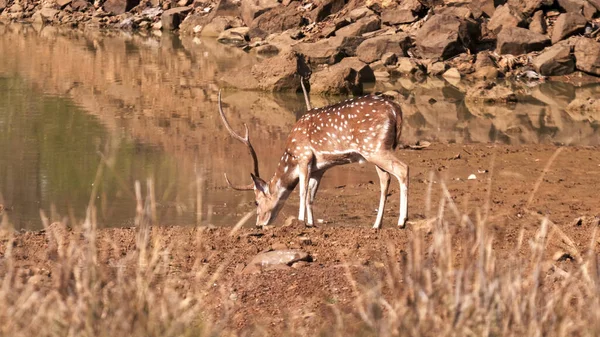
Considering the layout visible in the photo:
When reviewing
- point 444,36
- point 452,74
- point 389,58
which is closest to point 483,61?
point 452,74

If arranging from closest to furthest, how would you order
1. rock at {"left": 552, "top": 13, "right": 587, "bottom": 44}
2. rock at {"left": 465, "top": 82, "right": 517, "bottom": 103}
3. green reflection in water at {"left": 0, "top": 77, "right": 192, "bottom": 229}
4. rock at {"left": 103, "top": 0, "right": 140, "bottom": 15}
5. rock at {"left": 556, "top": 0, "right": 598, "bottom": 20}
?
green reflection in water at {"left": 0, "top": 77, "right": 192, "bottom": 229}, rock at {"left": 465, "top": 82, "right": 517, "bottom": 103}, rock at {"left": 552, "top": 13, "right": 587, "bottom": 44}, rock at {"left": 556, "top": 0, "right": 598, "bottom": 20}, rock at {"left": 103, "top": 0, "right": 140, "bottom": 15}

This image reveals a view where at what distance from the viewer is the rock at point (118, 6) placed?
46188 millimetres

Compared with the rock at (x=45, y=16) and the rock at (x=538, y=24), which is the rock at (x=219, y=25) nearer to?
the rock at (x=45, y=16)

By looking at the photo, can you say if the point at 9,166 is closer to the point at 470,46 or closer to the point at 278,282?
the point at 278,282

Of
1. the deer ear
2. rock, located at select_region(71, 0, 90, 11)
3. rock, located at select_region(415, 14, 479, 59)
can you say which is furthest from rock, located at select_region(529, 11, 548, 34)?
rock, located at select_region(71, 0, 90, 11)

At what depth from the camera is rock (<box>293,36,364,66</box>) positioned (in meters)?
30.2

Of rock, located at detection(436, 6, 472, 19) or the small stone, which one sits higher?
the small stone

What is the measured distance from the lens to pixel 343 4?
38625mm

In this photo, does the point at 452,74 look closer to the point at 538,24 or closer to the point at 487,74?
the point at 487,74

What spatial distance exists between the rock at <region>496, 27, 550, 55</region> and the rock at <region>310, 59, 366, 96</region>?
6686 mm

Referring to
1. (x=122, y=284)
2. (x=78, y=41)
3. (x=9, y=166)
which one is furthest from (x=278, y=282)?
(x=78, y=41)

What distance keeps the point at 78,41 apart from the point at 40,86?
13.3 metres

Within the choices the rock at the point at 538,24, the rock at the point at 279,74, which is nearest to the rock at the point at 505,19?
the rock at the point at 538,24

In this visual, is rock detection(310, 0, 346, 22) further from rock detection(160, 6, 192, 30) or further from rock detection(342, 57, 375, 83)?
rock detection(342, 57, 375, 83)
